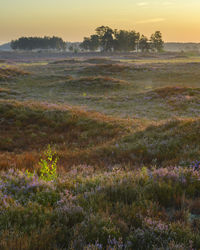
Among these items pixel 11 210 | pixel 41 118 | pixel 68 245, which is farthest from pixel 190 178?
pixel 41 118

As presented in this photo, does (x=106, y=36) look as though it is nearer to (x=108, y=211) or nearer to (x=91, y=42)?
(x=91, y=42)

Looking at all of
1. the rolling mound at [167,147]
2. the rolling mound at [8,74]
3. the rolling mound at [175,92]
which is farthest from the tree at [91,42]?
the rolling mound at [167,147]

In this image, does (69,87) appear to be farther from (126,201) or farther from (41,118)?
(126,201)

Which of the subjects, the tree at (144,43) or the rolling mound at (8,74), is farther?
the tree at (144,43)

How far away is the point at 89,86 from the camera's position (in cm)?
3819

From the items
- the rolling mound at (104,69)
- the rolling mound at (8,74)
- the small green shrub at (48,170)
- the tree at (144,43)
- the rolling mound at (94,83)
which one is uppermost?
the tree at (144,43)

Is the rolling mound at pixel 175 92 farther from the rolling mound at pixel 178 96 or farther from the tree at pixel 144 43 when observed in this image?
the tree at pixel 144 43

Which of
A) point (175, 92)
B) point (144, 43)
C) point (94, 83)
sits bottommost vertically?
point (175, 92)

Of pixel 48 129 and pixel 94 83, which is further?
pixel 94 83

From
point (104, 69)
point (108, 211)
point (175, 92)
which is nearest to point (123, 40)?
point (104, 69)

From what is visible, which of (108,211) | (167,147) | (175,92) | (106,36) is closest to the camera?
(108,211)

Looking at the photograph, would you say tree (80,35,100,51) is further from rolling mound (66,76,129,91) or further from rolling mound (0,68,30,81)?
rolling mound (66,76,129,91)

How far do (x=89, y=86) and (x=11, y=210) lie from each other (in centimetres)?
3530

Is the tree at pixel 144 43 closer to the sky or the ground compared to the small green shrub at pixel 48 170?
closer to the sky
